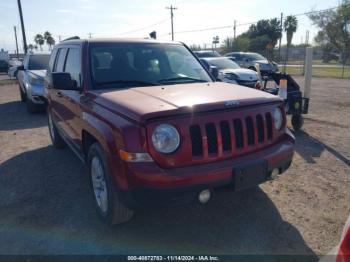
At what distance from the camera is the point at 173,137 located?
104 inches

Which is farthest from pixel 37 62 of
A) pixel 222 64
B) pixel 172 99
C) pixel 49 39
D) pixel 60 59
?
pixel 49 39

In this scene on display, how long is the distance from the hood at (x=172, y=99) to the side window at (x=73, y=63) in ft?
2.07

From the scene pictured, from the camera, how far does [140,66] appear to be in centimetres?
394

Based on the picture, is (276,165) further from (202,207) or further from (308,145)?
(308,145)

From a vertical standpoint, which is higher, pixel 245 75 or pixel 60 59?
pixel 60 59

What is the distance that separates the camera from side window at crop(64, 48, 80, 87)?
396cm

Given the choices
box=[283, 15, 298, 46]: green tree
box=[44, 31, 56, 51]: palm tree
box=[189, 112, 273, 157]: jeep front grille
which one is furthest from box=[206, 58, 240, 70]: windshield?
box=[44, 31, 56, 51]: palm tree

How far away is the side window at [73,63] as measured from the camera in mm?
3959

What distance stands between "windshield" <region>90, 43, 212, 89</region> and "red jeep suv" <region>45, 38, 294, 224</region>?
0.01m

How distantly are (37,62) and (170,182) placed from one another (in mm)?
9647

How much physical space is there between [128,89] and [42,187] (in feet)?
6.71

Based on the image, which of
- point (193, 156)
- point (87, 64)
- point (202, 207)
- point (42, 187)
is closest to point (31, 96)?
point (42, 187)

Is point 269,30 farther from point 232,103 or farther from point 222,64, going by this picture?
point 232,103

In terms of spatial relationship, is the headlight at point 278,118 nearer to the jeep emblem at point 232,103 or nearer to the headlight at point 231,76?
the jeep emblem at point 232,103
